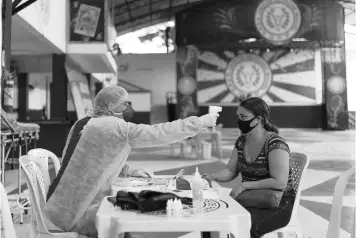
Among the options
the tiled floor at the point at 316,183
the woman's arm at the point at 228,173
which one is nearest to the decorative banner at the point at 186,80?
the tiled floor at the point at 316,183

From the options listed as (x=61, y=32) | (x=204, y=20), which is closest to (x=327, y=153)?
(x=61, y=32)

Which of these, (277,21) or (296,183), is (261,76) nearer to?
(277,21)

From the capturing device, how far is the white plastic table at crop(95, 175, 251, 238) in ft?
4.12

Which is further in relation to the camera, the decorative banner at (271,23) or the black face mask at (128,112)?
the decorative banner at (271,23)

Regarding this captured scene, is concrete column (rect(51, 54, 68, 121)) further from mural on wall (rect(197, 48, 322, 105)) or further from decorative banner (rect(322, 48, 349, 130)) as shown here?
decorative banner (rect(322, 48, 349, 130))

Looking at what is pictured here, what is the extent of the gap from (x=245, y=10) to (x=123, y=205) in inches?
562

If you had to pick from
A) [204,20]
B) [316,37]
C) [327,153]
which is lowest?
[327,153]

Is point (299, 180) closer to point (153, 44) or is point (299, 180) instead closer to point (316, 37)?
point (316, 37)

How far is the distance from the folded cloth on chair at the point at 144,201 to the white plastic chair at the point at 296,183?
75 centimetres

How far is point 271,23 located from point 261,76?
4746 millimetres

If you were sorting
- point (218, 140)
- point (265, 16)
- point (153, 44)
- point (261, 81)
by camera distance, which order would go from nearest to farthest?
point (218, 140) → point (265, 16) → point (261, 81) → point (153, 44)

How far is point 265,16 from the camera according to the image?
47.5 feet

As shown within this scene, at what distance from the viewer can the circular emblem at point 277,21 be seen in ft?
47.1

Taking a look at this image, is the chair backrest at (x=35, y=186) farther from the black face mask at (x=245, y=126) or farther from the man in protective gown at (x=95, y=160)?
→ the black face mask at (x=245, y=126)
